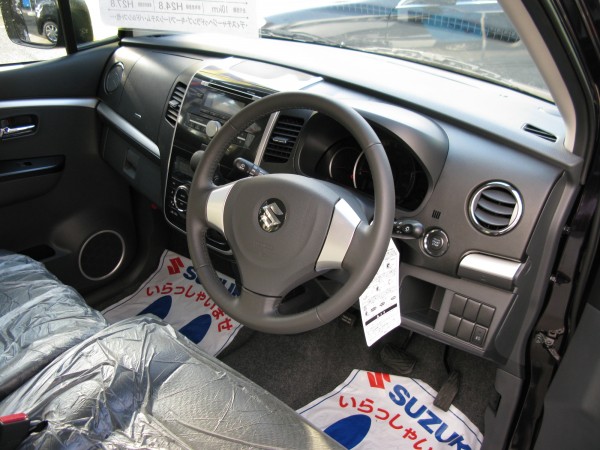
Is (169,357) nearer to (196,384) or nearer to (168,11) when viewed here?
(196,384)

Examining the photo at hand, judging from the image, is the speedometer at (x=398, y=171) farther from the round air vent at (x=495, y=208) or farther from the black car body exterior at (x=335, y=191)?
the round air vent at (x=495, y=208)

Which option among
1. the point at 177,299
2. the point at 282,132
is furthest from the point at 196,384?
the point at 177,299

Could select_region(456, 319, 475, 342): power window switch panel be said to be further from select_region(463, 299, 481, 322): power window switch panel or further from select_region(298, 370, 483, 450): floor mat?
select_region(298, 370, 483, 450): floor mat

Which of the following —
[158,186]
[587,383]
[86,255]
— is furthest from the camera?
[86,255]

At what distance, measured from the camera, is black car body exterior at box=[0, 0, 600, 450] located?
1.06 m

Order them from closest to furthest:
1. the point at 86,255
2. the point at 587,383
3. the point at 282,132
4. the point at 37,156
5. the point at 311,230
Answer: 1. the point at 311,230
2. the point at 587,383
3. the point at 282,132
4. the point at 37,156
5. the point at 86,255

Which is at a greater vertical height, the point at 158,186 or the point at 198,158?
the point at 198,158

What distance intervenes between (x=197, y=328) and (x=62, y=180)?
753 mm

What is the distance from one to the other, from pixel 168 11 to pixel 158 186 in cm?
71

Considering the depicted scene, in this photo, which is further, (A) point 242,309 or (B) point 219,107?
(B) point 219,107

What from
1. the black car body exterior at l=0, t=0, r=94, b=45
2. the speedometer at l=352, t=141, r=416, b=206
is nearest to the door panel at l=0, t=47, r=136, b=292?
the black car body exterior at l=0, t=0, r=94, b=45

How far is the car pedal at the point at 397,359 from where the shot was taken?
1.83m

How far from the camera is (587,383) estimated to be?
1.27 metres

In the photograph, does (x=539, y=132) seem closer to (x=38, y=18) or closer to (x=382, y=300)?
(x=382, y=300)
